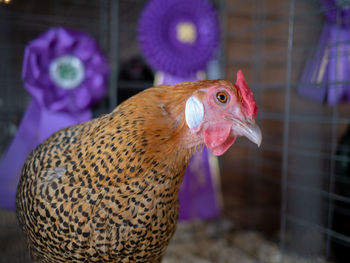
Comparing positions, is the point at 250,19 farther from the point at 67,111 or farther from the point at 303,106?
the point at 67,111

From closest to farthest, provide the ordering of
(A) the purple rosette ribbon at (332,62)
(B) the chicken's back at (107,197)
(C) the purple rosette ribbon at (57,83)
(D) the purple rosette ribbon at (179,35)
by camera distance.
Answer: (B) the chicken's back at (107,197)
(C) the purple rosette ribbon at (57,83)
(A) the purple rosette ribbon at (332,62)
(D) the purple rosette ribbon at (179,35)

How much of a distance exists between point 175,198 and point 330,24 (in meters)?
1.20

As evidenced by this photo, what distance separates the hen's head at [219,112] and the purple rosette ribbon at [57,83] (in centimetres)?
80

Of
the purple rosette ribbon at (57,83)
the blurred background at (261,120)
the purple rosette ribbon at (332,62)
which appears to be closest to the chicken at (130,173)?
the blurred background at (261,120)

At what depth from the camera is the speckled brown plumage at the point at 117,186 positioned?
73 cm

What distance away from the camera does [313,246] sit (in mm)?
1538

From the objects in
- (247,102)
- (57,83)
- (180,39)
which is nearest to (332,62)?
(180,39)

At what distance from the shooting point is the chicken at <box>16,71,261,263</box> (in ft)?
2.40

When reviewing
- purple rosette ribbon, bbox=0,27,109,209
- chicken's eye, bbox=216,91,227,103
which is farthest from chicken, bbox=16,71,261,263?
purple rosette ribbon, bbox=0,27,109,209

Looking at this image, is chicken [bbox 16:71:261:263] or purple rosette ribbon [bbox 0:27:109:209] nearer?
chicken [bbox 16:71:261:263]

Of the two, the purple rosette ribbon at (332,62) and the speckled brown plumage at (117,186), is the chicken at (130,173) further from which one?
the purple rosette ribbon at (332,62)

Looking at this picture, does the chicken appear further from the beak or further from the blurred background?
the blurred background

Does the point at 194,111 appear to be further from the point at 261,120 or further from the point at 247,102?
the point at 261,120

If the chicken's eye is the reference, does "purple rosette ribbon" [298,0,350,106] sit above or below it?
above
